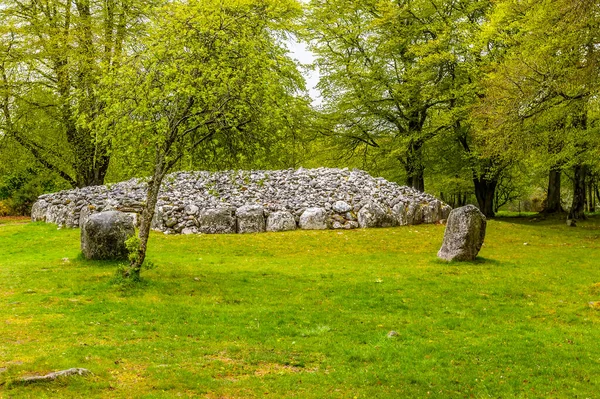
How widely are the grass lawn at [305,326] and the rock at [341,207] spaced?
7.87 meters

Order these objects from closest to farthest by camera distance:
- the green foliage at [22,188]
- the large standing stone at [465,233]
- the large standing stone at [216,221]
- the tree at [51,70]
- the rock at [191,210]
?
the large standing stone at [465,233]
the large standing stone at [216,221]
the rock at [191,210]
the tree at [51,70]
the green foliage at [22,188]

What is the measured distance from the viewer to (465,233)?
19766 mm

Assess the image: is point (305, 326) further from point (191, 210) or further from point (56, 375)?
point (191, 210)

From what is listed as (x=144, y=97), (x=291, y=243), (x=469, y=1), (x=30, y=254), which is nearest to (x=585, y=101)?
(x=291, y=243)

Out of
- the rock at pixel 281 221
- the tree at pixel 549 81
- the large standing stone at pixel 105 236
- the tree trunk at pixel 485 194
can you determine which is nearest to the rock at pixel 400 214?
the rock at pixel 281 221

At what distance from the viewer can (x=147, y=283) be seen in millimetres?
14883

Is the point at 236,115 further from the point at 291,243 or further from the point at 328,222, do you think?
the point at 328,222

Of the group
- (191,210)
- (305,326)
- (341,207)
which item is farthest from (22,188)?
(305,326)

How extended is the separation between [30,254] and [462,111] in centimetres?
3008

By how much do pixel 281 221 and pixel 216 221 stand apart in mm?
3640

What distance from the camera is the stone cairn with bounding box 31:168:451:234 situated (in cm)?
2770

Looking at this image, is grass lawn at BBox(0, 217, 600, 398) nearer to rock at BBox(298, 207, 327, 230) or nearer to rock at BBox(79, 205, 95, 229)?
rock at BBox(79, 205, 95, 229)

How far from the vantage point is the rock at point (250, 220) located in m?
27.6

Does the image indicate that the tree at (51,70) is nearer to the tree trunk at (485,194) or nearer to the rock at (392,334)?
the rock at (392,334)
